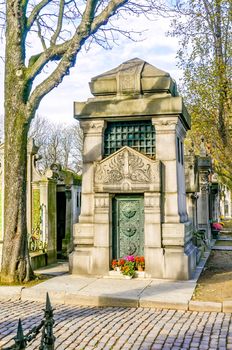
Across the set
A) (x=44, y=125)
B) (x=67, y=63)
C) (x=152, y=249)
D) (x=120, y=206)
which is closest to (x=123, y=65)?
(x=67, y=63)

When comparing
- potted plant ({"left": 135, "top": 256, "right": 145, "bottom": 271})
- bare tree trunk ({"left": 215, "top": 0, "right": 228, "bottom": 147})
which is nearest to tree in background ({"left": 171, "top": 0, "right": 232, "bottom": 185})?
bare tree trunk ({"left": 215, "top": 0, "right": 228, "bottom": 147})

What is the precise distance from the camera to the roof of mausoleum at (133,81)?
33.8 feet

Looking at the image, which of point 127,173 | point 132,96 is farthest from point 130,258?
point 132,96

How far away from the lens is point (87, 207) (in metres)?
→ 10.4

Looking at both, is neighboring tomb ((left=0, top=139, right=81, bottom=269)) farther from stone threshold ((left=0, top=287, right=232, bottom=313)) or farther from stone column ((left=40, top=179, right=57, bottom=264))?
stone threshold ((left=0, top=287, right=232, bottom=313))

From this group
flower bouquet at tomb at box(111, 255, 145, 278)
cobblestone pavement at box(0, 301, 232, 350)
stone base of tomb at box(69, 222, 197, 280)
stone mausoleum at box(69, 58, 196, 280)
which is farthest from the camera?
stone mausoleum at box(69, 58, 196, 280)

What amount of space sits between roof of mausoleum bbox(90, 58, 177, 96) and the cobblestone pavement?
546 centimetres

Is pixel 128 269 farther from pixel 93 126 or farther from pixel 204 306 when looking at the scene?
pixel 93 126

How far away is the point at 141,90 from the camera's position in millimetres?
10383

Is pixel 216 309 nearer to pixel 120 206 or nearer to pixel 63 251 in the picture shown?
pixel 120 206

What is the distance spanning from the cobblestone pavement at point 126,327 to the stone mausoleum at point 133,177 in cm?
260

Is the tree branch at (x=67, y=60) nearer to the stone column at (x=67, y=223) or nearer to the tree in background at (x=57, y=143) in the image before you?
the stone column at (x=67, y=223)

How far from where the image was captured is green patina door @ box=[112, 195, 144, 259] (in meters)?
10.1

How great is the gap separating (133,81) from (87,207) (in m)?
3.36
